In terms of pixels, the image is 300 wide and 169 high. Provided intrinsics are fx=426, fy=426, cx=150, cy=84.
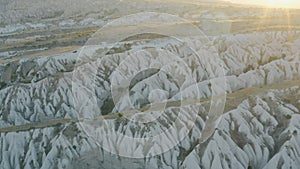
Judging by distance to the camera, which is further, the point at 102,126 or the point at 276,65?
the point at 276,65

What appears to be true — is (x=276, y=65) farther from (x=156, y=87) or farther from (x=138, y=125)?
(x=138, y=125)

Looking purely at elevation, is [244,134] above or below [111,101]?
above

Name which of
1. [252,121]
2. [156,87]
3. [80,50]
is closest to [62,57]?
[80,50]

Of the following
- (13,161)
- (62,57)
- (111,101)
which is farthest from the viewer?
(62,57)

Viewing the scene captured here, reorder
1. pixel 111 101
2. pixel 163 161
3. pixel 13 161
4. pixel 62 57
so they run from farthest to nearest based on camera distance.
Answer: pixel 62 57 < pixel 111 101 < pixel 13 161 < pixel 163 161

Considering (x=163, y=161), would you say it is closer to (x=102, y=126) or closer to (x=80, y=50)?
(x=102, y=126)

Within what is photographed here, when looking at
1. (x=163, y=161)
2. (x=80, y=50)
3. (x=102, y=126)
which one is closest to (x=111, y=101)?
(x=80, y=50)
